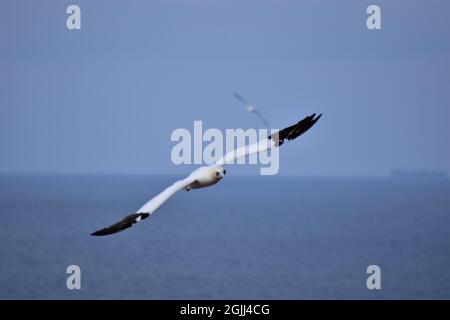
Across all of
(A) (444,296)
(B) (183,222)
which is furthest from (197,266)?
(B) (183,222)

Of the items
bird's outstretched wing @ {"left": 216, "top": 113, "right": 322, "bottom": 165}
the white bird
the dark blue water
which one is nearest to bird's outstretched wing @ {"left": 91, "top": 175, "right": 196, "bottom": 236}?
the white bird

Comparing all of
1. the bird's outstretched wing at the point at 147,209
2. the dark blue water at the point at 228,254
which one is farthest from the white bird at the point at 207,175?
the dark blue water at the point at 228,254

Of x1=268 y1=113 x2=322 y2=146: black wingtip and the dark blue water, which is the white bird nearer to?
x1=268 y1=113 x2=322 y2=146: black wingtip

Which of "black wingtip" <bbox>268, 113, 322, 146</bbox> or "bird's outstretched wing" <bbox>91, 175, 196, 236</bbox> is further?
"black wingtip" <bbox>268, 113, 322, 146</bbox>

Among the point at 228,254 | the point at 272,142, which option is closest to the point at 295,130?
the point at 272,142

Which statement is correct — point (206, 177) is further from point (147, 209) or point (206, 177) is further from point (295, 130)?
point (295, 130)
